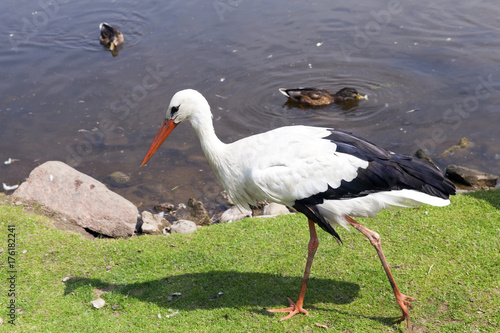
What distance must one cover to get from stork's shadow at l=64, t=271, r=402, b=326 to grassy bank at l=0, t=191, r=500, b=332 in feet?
0.04

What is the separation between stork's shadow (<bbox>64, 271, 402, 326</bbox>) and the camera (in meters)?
5.68

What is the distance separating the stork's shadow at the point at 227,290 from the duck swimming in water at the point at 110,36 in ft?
34.9

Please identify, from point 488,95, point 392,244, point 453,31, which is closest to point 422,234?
point 392,244

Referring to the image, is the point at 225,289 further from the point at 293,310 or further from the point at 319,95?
the point at 319,95

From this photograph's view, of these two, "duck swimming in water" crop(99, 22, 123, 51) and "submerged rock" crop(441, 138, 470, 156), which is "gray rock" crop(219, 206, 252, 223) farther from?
"duck swimming in water" crop(99, 22, 123, 51)

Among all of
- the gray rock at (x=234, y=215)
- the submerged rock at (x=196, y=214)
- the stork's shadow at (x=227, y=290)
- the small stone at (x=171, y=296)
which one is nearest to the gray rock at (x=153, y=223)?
the submerged rock at (x=196, y=214)

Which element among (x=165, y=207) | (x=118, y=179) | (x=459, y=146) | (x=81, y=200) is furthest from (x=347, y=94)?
(x=81, y=200)

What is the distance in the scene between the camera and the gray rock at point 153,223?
804 centimetres

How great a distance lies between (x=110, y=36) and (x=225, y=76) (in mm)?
4252

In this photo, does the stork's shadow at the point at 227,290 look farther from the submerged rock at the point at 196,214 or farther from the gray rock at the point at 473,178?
the gray rock at the point at 473,178

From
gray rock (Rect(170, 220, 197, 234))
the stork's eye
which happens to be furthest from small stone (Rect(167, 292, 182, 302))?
the stork's eye

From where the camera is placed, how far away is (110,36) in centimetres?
1509

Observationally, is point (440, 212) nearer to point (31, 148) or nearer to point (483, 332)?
point (483, 332)

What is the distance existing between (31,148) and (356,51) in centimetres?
912
